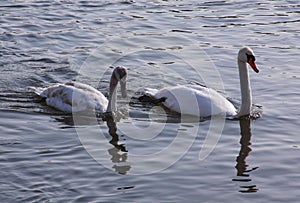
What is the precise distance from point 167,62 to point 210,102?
10.6ft

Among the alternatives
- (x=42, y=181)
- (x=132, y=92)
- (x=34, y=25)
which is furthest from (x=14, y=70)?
(x=42, y=181)

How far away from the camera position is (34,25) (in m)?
17.9

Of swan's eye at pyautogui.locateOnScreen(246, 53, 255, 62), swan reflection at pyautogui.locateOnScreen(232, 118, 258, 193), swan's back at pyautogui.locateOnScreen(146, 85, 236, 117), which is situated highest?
swan's eye at pyautogui.locateOnScreen(246, 53, 255, 62)

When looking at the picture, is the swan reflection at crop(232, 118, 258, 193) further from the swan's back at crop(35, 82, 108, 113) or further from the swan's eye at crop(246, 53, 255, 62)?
the swan's back at crop(35, 82, 108, 113)

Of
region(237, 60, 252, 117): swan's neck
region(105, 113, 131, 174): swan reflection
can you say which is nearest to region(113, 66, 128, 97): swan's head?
region(105, 113, 131, 174): swan reflection

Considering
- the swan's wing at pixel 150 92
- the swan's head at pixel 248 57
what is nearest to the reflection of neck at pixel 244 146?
the swan's head at pixel 248 57

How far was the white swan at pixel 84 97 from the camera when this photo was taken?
12562 mm

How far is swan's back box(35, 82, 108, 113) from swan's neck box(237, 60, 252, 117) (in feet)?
7.33

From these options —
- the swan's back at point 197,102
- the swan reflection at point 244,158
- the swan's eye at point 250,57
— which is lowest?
the swan reflection at point 244,158

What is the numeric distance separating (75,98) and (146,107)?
121 centimetres

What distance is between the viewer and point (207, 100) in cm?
1242

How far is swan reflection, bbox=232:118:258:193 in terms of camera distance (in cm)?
945

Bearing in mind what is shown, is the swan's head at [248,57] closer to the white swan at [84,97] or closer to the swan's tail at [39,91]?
the white swan at [84,97]

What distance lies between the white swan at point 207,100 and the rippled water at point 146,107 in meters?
0.24
